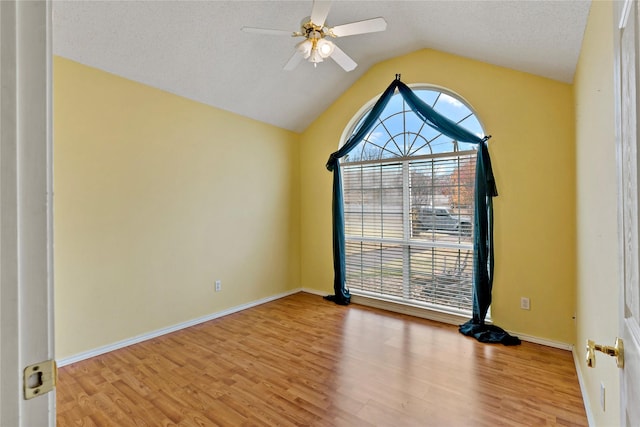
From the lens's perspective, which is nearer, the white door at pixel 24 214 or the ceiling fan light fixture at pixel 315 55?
the white door at pixel 24 214

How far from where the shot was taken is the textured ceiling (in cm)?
221

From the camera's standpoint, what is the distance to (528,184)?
2916 millimetres

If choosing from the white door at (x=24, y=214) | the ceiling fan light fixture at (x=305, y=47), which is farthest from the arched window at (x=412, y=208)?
the white door at (x=24, y=214)

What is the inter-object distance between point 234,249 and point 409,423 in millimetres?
2720

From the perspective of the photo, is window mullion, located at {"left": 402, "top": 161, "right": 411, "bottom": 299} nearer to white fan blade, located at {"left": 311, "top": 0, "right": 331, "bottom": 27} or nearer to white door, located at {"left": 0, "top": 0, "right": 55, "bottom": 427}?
white fan blade, located at {"left": 311, "top": 0, "right": 331, "bottom": 27}

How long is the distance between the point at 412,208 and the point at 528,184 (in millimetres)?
1195

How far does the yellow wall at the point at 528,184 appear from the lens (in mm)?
2744

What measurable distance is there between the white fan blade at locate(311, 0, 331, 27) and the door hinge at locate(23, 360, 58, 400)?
7.23 feet

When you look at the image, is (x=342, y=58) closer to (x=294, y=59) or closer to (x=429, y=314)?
(x=294, y=59)

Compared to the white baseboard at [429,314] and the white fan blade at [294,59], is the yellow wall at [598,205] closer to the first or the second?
the white baseboard at [429,314]

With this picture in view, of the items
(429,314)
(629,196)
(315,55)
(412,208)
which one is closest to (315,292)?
(429,314)

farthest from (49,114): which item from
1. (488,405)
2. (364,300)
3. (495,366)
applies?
(364,300)

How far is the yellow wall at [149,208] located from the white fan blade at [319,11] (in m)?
1.88

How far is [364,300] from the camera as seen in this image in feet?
13.3
